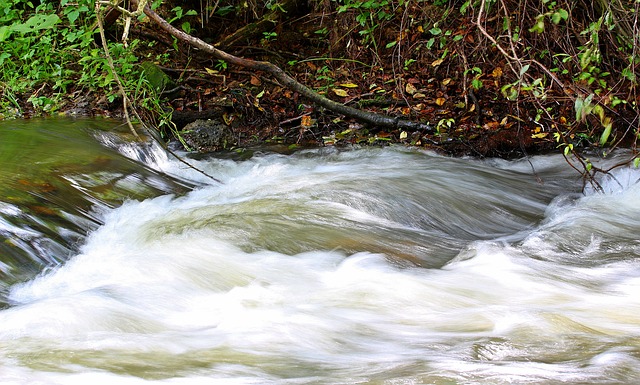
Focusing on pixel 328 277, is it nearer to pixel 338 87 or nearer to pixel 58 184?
pixel 58 184

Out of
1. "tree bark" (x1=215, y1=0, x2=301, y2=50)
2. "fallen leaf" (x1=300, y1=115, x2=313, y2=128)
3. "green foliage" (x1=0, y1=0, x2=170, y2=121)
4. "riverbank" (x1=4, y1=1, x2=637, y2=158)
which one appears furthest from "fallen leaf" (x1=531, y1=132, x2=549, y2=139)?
"green foliage" (x1=0, y1=0, x2=170, y2=121)

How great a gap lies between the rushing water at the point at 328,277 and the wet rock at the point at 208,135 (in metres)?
0.87

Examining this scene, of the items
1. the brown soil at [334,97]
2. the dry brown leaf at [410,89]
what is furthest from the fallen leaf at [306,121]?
the dry brown leaf at [410,89]

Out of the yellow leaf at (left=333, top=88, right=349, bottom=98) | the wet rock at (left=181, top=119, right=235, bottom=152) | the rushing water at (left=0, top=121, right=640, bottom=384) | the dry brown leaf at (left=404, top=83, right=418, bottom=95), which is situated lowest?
the rushing water at (left=0, top=121, right=640, bottom=384)

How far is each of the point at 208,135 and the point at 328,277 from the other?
3427 mm

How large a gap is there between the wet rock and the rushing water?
87cm

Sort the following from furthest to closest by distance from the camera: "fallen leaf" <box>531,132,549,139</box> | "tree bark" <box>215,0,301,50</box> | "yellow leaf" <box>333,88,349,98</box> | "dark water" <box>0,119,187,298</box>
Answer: "tree bark" <box>215,0,301,50</box>
"yellow leaf" <box>333,88,349,98</box>
"fallen leaf" <box>531,132,549,139</box>
"dark water" <box>0,119,187,298</box>

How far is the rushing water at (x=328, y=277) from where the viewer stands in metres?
2.38

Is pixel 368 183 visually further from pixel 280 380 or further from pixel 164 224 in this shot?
pixel 280 380

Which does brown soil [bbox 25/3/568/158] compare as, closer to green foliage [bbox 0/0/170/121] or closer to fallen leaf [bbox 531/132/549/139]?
fallen leaf [bbox 531/132/549/139]

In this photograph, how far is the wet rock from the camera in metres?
6.38

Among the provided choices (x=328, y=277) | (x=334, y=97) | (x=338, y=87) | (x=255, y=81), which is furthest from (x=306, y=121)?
(x=328, y=277)

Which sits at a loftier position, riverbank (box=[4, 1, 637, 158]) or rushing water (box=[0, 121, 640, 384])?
riverbank (box=[4, 1, 637, 158])

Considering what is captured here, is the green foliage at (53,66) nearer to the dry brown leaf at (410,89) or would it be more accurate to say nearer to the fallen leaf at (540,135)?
the dry brown leaf at (410,89)
